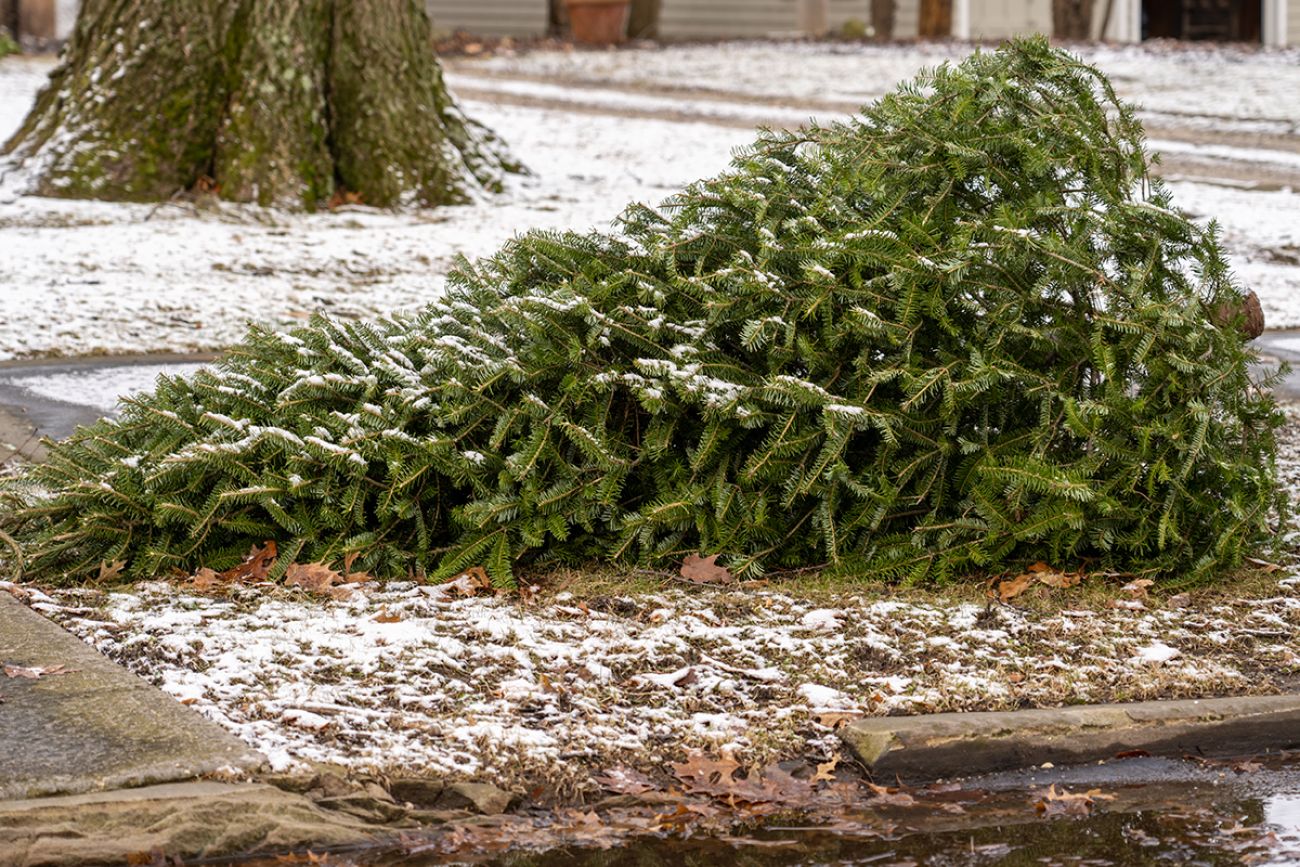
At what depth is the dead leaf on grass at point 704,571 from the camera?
→ 470cm

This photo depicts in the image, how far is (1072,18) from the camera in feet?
78.3

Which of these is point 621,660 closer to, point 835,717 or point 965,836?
point 835,717

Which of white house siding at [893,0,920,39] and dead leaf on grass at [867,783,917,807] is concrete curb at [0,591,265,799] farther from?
white house siding at [893,0,920,39]

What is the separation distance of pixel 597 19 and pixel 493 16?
8.32 feet

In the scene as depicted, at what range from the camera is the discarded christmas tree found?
4660 millimetres

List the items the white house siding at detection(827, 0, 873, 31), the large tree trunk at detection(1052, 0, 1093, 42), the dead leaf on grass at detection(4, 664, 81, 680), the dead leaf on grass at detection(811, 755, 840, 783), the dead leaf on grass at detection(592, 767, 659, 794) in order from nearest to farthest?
the dead leaf on grass at detection(592, 767, 659, 794)
the dead leaf on grass at detection(811, 755, 840, 783)
the dead leaf on grass at detection(4, 664, 81, 680)
the large tree trunk at detection(1052, 0, 1093, 42)
the white house siding at detection(827, 0, 873, 31)

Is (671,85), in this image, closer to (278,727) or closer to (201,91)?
(201,91)

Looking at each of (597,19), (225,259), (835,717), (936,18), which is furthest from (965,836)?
(936,18)

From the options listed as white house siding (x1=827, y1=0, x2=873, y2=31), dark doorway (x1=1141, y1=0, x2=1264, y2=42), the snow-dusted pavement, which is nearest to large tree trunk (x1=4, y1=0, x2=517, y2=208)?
the snow-dusted pavement

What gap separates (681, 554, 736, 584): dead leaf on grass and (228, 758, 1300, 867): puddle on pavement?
4.17 ft

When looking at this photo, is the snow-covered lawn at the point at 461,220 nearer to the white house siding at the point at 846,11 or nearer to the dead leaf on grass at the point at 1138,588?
the dead leaf on grass at the point at 1138,588

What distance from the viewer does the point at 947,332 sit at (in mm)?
4773

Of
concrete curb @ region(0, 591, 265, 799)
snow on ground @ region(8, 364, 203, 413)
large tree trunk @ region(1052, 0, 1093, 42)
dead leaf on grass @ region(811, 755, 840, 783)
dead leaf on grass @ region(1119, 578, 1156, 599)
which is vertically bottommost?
dead leaf on grass @ region(811, 755, 840, 783)

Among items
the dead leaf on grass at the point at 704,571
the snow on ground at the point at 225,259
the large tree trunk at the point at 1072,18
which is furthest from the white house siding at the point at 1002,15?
the dead leaf on grass at the point at 704,571
